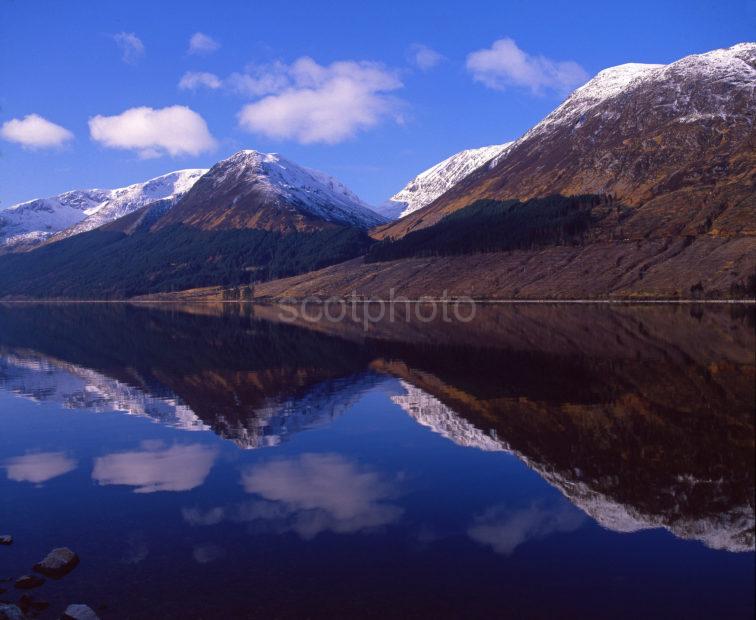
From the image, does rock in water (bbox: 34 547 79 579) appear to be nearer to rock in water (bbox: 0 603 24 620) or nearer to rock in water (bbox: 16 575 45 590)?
rock in water (bbox: 16 575 45 590)

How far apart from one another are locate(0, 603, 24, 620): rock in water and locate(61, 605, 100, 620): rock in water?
1.15m

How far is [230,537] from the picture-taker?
79.3 feet

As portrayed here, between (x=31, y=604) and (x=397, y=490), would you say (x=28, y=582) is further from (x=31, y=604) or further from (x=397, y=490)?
(x=397, y=490)

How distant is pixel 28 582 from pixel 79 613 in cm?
378

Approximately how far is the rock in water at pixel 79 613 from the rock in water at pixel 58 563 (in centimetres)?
349

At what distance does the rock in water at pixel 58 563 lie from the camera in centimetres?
2106

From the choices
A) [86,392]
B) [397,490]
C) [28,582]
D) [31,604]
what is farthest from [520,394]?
[86,392]

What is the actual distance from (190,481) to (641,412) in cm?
2792

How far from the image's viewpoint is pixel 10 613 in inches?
690

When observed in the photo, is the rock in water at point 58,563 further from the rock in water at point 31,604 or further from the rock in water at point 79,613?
the rock in water at point 79,613

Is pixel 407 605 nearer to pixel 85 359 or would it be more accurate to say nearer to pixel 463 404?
pixel 463 404

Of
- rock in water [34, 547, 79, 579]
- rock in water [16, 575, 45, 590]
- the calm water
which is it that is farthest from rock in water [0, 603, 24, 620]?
rock in water [34, 547, 79, 579]

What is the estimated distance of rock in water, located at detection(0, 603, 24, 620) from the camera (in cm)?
1734

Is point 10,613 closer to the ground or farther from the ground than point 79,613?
farther from the ground
